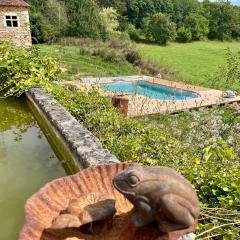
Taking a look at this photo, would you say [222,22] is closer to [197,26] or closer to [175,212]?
[197,26]

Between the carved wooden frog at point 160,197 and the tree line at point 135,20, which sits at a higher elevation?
the tree line at point 135,20

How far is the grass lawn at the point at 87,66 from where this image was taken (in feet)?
55.3

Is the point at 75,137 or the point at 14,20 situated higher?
the point at 14,20

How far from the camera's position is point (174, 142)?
453 centimetres

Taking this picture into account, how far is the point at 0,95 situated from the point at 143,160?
15.2 ft

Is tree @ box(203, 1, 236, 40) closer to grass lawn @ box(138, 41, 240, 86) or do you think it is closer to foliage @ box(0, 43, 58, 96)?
grass lawn @ box(138, 41, 240, 86)

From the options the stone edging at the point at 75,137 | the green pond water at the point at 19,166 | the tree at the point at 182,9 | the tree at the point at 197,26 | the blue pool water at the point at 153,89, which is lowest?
the blue pool water at the point at 153,89

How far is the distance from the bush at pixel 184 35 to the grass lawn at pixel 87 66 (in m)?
18.5

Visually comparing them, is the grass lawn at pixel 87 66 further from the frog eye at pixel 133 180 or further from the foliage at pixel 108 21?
the frog eye at pixel 133 180

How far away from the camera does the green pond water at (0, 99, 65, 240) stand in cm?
307

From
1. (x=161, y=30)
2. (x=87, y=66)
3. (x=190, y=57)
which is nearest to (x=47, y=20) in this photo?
(x=161, y=30)

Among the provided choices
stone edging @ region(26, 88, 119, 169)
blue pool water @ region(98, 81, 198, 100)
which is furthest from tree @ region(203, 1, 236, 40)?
stone edging @ region(26, 88, 119, 169)

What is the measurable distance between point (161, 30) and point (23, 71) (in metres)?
29.0

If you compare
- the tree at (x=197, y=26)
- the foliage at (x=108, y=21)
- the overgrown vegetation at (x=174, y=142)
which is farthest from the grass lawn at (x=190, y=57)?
the overgrown vegetation at (x=174, y=142)
